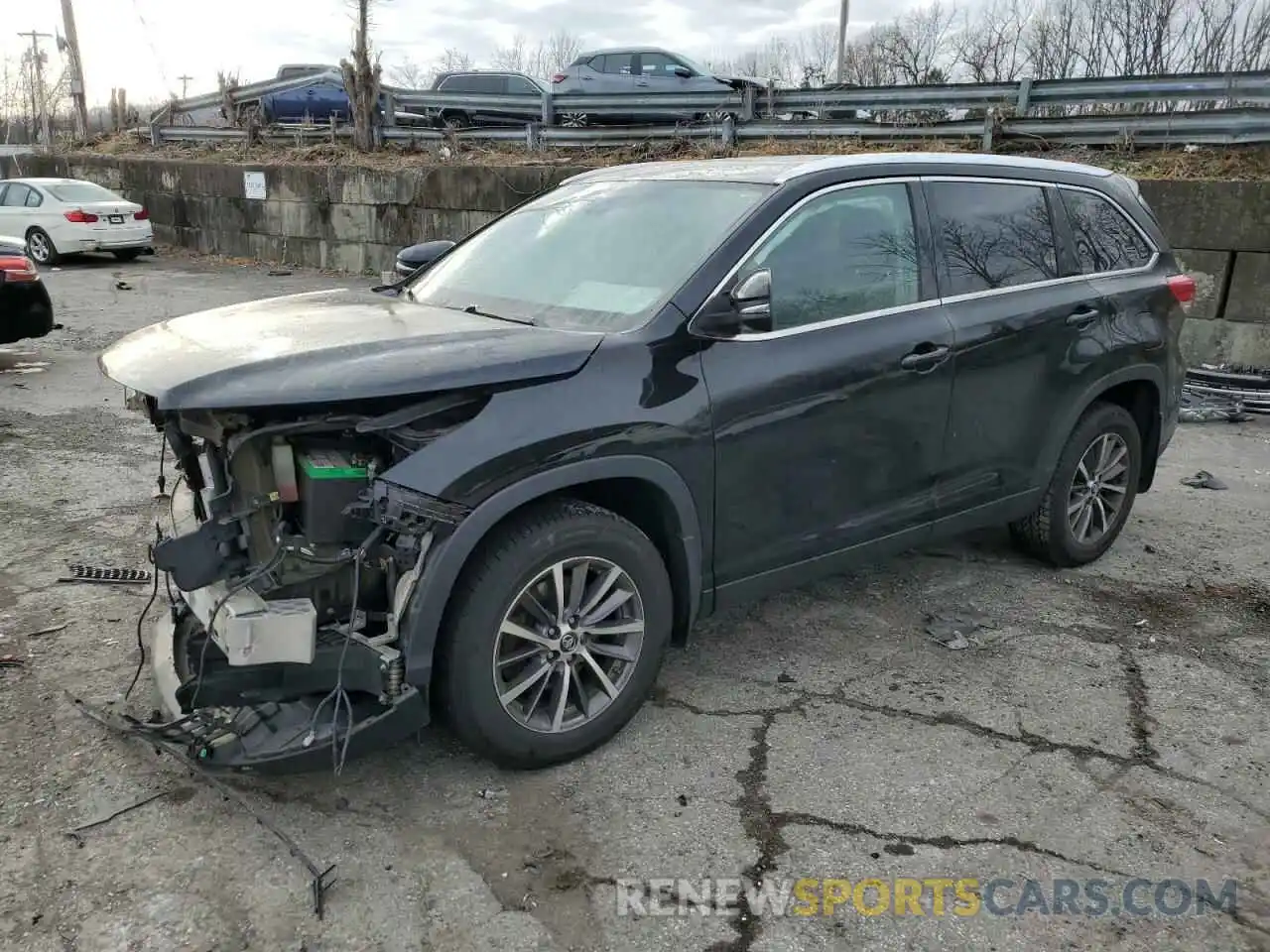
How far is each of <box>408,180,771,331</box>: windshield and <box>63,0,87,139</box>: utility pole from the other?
27.4m

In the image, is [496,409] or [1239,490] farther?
[1239,490]

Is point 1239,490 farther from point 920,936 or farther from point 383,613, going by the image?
point 383,613

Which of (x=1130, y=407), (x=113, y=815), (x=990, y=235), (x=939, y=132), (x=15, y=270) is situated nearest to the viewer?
(x=113, y=815)

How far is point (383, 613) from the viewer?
279 cm

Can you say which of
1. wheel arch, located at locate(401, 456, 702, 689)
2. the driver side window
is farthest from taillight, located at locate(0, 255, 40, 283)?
the driver side window

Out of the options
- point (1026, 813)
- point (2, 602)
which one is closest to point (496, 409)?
point (1026, 813)

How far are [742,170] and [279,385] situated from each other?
1.93 m

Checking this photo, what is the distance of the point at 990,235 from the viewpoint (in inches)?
158

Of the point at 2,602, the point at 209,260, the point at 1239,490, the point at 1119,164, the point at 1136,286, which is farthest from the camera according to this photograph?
the point at 209,260

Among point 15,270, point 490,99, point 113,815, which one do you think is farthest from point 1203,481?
point 490,99

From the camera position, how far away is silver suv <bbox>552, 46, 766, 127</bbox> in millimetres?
16578

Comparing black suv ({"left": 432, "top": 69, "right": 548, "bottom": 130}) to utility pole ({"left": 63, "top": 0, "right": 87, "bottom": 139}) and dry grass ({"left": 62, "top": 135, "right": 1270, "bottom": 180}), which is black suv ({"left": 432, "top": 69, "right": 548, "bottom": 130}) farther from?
utility pole ({"left": 63, "top": 0, "right": 87, "bottom": 139})

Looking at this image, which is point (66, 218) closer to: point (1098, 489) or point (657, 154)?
point (657, 154)

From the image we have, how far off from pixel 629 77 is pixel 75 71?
19454mm
